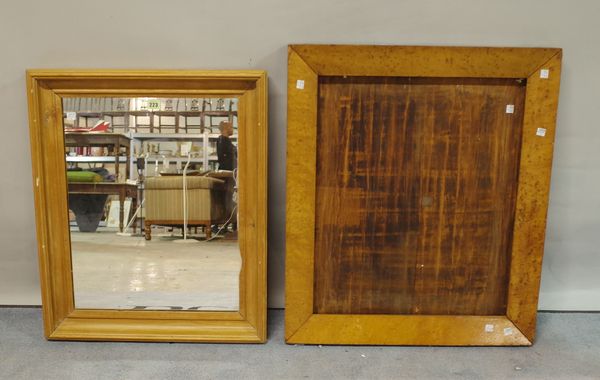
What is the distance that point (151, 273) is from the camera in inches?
53.9

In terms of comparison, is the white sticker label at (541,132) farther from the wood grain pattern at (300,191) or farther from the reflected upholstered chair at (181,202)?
the reflected upholstered chair at (181,202)

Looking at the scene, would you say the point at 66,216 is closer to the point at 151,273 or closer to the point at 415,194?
the point at 151,273

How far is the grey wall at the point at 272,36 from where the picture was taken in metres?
1.32

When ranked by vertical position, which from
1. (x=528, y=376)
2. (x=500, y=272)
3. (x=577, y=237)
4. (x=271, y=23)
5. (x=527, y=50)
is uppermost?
(x=271, y=23)

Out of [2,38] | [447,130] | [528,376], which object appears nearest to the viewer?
[528,376]

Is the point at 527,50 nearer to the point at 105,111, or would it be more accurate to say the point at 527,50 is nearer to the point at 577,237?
the point at 577,237

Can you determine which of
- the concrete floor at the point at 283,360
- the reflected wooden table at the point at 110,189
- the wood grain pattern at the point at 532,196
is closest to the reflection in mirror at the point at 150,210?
the reflected wooden table at the point at 110,189

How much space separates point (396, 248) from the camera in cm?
130

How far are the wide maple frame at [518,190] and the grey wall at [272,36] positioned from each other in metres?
0.17

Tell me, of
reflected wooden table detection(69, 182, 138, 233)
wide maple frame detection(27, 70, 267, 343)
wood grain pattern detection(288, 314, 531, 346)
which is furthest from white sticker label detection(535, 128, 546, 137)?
reflected wooden table detection(69, 182, 138, 233)

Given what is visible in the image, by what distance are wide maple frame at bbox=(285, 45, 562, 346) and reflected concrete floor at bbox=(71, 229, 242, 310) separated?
0.28 meters

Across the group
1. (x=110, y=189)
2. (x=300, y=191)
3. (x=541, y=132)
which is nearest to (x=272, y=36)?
(x=300, y=191)

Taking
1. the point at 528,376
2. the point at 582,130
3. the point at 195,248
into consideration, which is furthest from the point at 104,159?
the point at 582,130

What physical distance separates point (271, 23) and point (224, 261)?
927 mm
